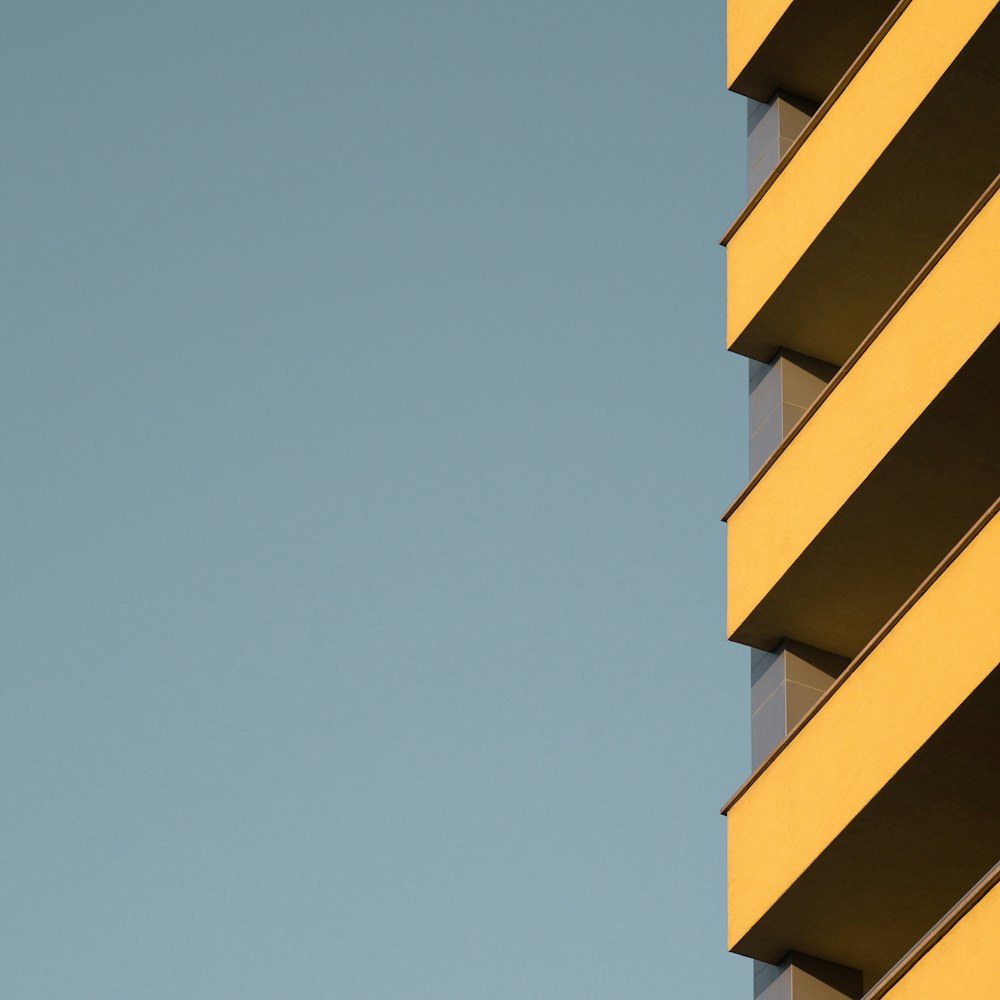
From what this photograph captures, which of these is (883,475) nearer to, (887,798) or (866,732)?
(866,732)

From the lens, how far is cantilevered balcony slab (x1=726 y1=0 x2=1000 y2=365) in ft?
63.2

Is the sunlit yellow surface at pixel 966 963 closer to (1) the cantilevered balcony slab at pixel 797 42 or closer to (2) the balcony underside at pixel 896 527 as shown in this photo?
(2) the balcony underside at pixel 896 527

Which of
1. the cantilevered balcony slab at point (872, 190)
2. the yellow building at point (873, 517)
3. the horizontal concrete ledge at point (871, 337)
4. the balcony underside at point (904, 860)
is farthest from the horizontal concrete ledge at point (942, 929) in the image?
the cantilevered balcony slab at point (872, 190)

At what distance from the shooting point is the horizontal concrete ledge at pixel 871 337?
17703 millimetres

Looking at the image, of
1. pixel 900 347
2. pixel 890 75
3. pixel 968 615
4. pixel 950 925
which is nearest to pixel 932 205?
pixel 890 75

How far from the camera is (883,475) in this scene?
18.7 m

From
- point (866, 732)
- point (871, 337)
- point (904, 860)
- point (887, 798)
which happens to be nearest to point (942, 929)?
point (887, 798)

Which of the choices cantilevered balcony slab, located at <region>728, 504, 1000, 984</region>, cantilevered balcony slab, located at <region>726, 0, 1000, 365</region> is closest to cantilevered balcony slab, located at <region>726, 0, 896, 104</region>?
cantilevered balcony slab, located at <region>726, 0, 1000, 365</region>

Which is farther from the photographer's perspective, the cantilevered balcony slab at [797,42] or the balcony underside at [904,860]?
the cantilevered balcony slab at [797,42]

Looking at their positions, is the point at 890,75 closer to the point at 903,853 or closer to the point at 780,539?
the point at 780,539

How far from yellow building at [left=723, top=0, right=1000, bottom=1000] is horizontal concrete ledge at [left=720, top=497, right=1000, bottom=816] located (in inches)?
1.0

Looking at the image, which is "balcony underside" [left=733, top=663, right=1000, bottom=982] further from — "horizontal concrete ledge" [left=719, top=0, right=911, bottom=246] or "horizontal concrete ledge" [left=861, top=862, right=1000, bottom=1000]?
"horizontal concrete ledge" [left=719, top=0, right=911, bottom=246]

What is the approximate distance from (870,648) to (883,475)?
1.78m

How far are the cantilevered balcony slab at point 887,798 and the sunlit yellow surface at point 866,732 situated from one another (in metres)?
0.02
